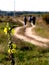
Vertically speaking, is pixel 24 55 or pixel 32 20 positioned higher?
pixel 24 55

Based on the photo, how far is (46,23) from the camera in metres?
44.2

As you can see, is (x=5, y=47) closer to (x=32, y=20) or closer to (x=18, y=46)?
(x=18, y=46)

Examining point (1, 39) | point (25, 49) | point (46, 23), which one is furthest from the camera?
point (46, 23)

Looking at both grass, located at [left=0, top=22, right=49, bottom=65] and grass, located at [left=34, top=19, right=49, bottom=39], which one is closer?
grass, located at [left=0, top=22, right=49, bottom=65]

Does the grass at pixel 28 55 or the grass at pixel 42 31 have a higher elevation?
the grass at pixel 28 55

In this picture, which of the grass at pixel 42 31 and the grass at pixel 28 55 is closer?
the grass at pixel 28 55

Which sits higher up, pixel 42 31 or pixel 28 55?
pixel 28 55

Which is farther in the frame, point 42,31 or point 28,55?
point 42,31

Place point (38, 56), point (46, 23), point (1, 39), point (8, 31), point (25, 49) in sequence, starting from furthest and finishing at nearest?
point (46, 23)
point (1, 39)
point (25, 49)
point (38, 56)
point (8, 31)

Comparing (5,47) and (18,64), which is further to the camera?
(5,47)

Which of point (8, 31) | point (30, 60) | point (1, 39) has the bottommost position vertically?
point (1, 39)

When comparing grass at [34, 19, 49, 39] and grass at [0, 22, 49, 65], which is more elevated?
grass at [0, 22, 49, 65]

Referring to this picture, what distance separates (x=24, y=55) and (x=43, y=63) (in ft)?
8.94

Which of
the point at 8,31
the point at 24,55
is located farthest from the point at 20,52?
the point at 8,31
